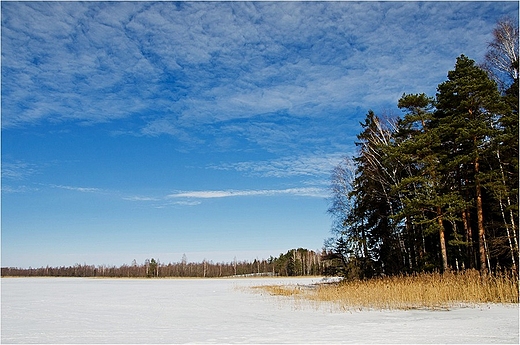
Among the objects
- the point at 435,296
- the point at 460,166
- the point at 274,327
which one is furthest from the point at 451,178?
→ the point at 274,327

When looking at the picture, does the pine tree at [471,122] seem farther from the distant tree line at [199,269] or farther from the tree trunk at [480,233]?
the distant tree line at [199,269]

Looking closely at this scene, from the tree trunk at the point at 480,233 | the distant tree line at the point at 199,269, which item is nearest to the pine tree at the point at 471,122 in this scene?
the tree trunk at the point at 480,233

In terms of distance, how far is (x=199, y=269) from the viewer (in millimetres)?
117750

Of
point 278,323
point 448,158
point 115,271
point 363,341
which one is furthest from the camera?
point 115,271

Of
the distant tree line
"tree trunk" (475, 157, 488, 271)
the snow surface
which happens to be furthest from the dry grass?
the distant tree line

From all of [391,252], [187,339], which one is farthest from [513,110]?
[187,339]

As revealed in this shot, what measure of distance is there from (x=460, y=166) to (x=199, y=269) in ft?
350

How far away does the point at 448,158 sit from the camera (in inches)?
691

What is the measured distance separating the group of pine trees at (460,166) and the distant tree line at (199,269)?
6663cm

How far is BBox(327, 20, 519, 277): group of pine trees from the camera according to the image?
15.9 metres

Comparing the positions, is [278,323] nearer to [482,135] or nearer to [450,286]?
[450,286]

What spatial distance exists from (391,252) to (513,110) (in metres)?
10.3

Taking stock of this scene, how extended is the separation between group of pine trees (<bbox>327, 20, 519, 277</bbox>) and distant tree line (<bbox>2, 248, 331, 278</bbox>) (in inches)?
2623

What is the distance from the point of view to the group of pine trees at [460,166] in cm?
1591
